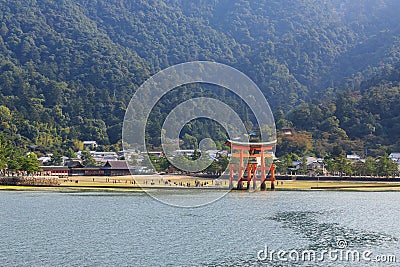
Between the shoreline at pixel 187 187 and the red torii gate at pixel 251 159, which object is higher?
the red torii gate at pixel 251 159

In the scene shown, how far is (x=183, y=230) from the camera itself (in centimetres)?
2933

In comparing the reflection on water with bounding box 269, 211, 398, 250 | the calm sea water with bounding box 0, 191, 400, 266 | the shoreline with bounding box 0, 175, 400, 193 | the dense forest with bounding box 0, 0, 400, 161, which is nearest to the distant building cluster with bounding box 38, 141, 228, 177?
the dense forest with bounding box 0, 0, 400, 161

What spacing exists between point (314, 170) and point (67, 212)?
3827 centimetres

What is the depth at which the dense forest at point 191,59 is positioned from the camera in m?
88.9

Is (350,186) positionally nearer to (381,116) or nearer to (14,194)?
(14,194)

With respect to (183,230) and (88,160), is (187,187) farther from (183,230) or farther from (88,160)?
(88,160)

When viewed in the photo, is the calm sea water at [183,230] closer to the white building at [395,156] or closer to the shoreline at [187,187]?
the shoreline at [187,187]

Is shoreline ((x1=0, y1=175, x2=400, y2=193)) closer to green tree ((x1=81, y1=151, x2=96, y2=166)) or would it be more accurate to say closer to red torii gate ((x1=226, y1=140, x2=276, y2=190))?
red torii gate ((x1=226, y1=140, x2=276, y2=190))

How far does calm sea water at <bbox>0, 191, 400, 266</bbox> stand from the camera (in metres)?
23.0

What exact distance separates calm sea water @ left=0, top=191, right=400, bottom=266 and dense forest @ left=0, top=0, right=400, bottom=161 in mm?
35489

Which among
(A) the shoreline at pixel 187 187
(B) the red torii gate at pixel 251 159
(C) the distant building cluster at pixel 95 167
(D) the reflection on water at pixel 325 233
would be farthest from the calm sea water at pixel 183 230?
(C) the distant building cluster at pixel 95 167

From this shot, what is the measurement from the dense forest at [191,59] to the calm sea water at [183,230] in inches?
1397

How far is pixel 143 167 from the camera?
80375 millimetres

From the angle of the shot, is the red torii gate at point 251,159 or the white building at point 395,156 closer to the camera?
the red torii gate at point 251,159
